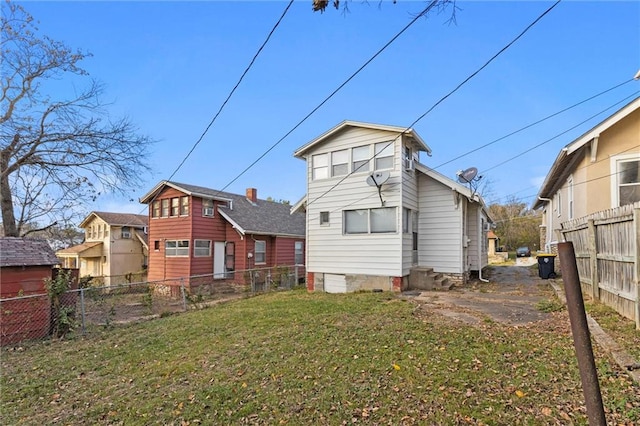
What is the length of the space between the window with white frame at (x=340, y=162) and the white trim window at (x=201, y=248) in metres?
10.3

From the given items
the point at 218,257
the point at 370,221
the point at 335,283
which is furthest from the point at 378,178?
the point at 218,257

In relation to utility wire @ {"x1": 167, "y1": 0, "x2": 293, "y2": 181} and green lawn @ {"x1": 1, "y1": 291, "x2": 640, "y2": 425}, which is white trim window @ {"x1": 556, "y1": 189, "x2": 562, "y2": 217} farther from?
utility wire @ {"x1": 167, "y1": 0, "x2": 293, "y2": 181}

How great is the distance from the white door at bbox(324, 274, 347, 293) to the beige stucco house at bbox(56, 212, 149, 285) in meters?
17.5

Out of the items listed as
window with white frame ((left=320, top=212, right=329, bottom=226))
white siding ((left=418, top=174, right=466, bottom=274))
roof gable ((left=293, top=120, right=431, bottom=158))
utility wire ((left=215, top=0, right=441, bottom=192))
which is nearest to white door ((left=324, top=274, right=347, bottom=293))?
window with white frame ((left=320, top=212, right=329, bottom=226))

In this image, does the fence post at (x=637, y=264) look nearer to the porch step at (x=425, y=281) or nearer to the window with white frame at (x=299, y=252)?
the porch step at (x=425, y=281)

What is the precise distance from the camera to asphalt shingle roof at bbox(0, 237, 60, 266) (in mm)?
8844

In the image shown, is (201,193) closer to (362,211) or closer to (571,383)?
(362,211)

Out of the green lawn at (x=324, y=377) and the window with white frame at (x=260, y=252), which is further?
the window with white frame at (x=260, y=252)

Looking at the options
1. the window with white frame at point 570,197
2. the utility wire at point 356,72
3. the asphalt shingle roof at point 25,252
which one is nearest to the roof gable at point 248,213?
the utility wire at point 356,72

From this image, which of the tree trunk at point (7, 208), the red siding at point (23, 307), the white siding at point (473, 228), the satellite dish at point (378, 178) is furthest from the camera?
the white siding at point (473, 228)

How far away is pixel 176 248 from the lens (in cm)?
1984

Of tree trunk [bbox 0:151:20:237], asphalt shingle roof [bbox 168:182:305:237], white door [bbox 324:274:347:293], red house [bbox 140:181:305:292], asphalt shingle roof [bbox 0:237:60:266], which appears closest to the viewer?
asphalt shingle roof [bbox 0:237:60:266]

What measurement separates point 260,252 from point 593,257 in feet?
56.1

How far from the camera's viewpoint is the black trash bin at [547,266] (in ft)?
42.7
